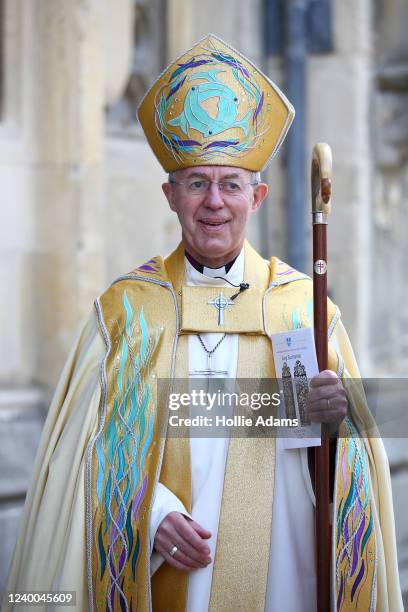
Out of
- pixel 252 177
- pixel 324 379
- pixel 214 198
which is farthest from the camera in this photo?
pixel 252 177

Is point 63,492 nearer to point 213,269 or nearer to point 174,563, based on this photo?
point 174,563

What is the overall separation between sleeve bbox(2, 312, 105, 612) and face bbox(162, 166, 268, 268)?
445 mm

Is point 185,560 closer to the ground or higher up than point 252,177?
closer to the ground

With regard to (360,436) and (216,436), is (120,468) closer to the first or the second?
(216,436)

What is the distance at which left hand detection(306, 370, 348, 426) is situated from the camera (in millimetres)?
2910

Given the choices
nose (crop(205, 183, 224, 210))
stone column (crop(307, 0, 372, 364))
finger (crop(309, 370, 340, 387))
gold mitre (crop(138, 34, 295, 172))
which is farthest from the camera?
stone column (crop(307, 0, 372, 364))

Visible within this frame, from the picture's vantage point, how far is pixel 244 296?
321cm

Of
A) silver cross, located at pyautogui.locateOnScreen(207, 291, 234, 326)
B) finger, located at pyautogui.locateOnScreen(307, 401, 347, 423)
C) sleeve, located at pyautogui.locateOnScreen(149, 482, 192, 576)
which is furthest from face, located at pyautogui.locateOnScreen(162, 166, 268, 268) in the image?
sleeve, located at pyautogui.locateOnScreen(149, 482, 192, 576)

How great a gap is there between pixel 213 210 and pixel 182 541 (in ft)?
3.23

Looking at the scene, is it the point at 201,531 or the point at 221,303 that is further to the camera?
the point at 221,303

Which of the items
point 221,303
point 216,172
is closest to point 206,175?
point 216,172

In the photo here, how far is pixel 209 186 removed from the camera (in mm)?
3088

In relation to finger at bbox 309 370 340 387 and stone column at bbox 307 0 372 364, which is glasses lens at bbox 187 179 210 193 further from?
stone column at bbox 307 0 372 364

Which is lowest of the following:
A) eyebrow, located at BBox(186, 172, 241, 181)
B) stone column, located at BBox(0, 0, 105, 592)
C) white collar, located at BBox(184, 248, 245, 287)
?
white collar, located at BBox(184, 248, 245, 287)
